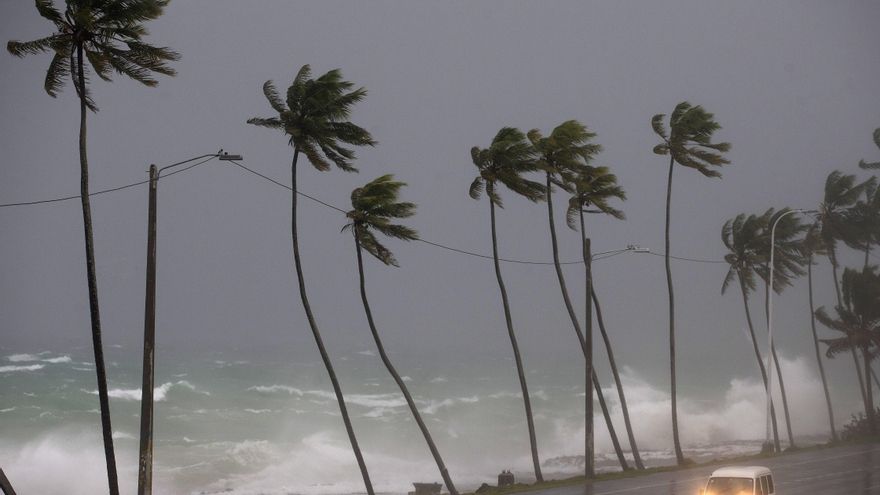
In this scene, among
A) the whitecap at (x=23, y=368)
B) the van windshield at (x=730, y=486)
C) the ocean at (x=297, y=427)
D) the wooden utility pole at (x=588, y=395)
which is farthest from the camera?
the whitecap at (x=23, y=368)

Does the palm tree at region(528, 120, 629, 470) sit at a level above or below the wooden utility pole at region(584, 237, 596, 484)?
above

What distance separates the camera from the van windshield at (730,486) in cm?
2717

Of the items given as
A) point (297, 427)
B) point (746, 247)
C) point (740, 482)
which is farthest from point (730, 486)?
point (297, 427)

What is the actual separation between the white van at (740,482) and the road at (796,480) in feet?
22.1

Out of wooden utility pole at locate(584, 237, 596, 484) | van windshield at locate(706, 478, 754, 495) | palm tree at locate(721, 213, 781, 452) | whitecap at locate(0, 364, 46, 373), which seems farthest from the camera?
whitecap at locate(0, 364, 46, 373)

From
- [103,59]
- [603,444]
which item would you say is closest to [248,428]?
[603,444]

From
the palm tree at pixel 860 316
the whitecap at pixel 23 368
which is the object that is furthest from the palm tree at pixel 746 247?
the whitecap at pixel 23 368

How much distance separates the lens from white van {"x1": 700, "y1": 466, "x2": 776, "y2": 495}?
27.2 metres

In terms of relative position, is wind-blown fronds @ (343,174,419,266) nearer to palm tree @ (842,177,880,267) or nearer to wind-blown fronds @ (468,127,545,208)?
wind-blown fronds @ (468,127,545,208)

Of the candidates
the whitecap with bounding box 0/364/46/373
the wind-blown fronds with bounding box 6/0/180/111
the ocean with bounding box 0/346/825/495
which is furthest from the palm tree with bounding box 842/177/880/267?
the whitecap with bounding box 0/364/46/373

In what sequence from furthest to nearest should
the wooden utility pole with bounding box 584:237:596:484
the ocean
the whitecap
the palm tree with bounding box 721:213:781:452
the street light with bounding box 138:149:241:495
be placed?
the whitecap → the ocean → the palm tree with bounding box 721:213:781:452 → the wooden utility pole with bounding box 584:237:596:484 → the street light with bounding box 138:149:241:495

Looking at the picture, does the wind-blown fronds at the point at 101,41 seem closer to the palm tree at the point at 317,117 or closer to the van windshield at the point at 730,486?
→ the palm tree at the point at 317,117

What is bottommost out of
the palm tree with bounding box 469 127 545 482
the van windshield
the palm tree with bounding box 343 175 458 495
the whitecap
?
the van windshield

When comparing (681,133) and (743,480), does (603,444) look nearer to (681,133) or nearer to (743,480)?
(681,133)
